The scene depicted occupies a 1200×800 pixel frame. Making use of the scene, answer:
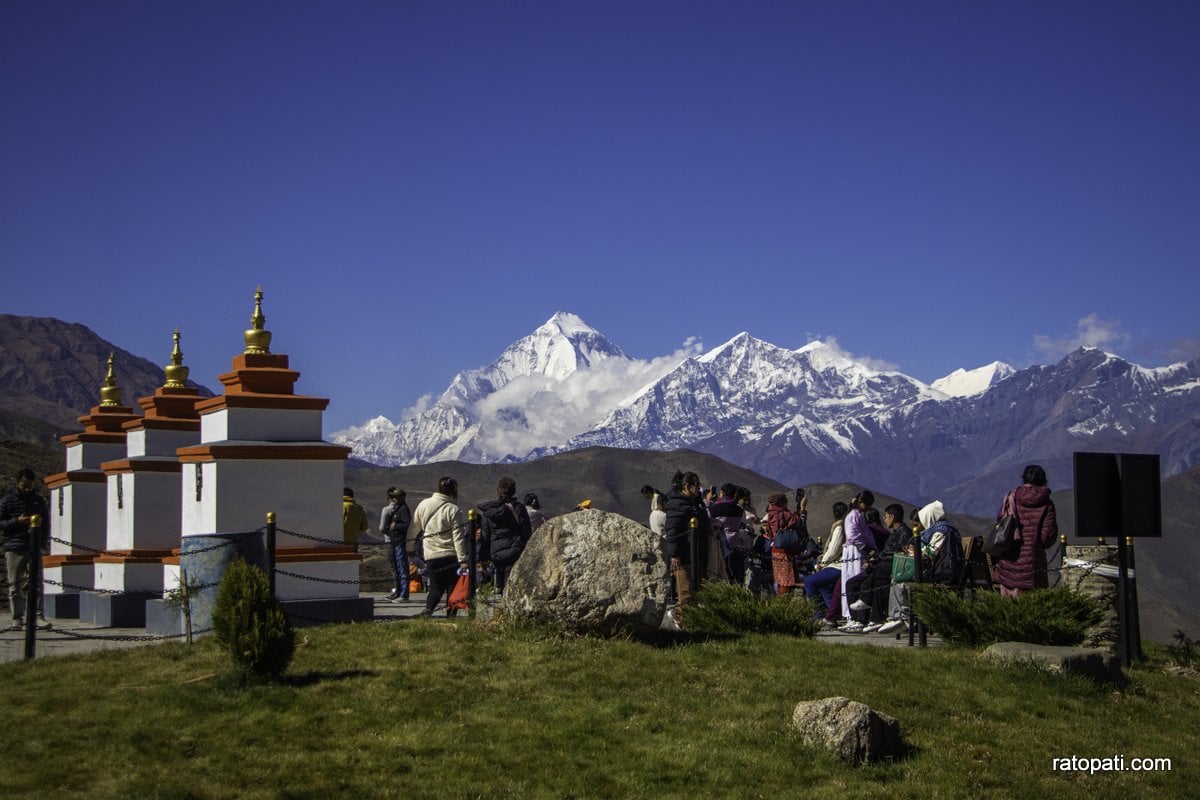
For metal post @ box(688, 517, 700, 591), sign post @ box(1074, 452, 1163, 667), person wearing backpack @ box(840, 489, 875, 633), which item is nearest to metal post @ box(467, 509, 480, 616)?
metal post @ box(688, 517, 700, 591)

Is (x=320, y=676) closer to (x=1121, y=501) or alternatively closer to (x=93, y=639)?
(x=93, y=639)

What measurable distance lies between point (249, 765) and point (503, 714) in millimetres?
2170

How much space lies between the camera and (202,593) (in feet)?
47.6

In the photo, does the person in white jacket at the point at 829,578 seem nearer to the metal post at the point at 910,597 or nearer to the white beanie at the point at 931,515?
the white beanie at the point at 931,515

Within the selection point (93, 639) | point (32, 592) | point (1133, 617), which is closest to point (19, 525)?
point (93, 639)

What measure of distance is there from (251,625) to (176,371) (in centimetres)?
1175

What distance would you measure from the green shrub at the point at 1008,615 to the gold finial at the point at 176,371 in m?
12.9

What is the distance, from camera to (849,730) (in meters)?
10.3

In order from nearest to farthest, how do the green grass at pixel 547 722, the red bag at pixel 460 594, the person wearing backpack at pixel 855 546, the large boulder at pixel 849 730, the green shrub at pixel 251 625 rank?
the green grass at pixel 547 722 < the large boulder at pixel 849 730 < the green shrub at pixel 251 625 < the red bag at pixel 460 594 < the person wearing backpack at pixel 855 546

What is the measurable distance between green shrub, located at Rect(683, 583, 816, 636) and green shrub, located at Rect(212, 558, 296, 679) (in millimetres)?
5142

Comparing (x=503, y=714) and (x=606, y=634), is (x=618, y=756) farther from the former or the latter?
(x=606, y=634)

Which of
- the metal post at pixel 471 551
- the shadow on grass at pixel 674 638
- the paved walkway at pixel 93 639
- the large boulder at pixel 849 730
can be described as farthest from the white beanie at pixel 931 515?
the large boulder at pixel 849 730

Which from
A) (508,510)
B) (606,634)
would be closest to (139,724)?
(606,634)

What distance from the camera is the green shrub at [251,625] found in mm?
11242
